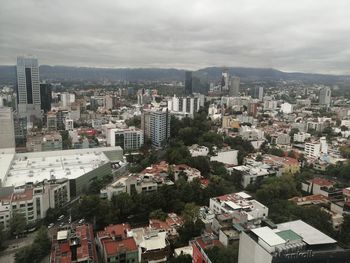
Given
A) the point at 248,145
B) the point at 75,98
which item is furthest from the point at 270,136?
the point at 75,98

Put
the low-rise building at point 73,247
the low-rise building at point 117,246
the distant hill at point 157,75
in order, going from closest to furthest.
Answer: the low-rise building at point 73,247, the low-rise building at point 117,246, the distant hill at point 157,75

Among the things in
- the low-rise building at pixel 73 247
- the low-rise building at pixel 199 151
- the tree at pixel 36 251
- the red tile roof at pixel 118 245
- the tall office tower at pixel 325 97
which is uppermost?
the tall office tower at pixel 325 97

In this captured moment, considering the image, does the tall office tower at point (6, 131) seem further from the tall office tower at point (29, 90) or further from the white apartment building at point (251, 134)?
A: the white apartment building at point (251, 134)

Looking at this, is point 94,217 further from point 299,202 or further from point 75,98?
point 75,98

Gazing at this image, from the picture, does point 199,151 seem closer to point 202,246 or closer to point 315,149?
point 315,149

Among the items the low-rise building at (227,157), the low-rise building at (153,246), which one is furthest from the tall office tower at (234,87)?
the low-rise building at (153,246)

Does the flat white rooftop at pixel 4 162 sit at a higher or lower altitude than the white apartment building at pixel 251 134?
lower

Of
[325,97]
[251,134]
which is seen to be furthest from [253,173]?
[325,97]
